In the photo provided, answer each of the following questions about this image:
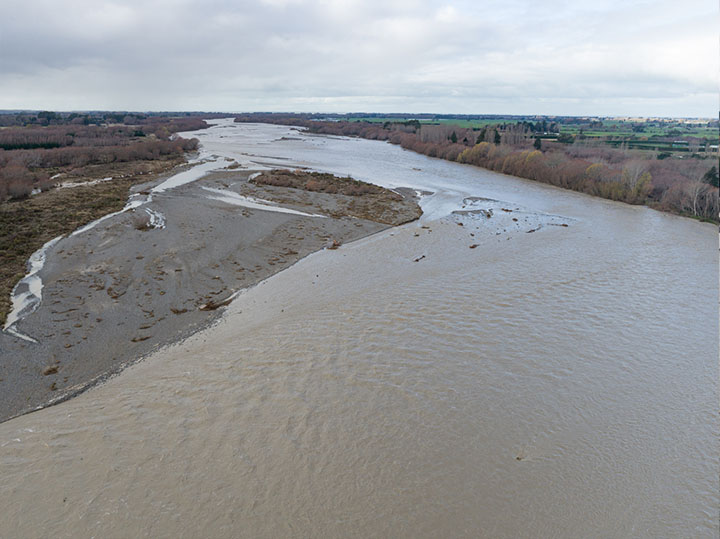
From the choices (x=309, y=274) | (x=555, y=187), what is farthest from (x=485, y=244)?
(x=555, y=187)

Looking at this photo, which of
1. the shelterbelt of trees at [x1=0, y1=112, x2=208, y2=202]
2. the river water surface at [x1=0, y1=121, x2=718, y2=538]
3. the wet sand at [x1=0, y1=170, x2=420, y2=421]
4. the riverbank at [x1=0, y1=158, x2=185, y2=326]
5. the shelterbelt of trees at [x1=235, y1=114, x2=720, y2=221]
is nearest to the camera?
the river water surface at [x1=0, y1=121, x2=718, y2=538]

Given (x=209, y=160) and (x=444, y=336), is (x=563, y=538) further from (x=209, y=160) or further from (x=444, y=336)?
(x=209, y=160)

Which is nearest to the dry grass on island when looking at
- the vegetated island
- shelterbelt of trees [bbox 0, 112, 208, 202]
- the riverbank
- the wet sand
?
the wet sand

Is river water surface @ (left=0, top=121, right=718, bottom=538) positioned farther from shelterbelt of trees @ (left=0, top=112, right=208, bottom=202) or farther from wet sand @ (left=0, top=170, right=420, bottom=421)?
shelterbelt of trees @ (left=0, top=112, right=208, bottom=202)

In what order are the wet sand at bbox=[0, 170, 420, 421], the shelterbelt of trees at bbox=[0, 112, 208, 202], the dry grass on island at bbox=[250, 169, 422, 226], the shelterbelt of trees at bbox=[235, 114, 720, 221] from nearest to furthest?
the wet sand at bbox=[0, 170, 420, 421], the dry grass on island at bbox=[250, 169, 422, 226], the shelterbelt of trees at bbox=[0, 112, 208, 202], the shelterbelt of trees at bbox=[235, 114, 720, 221]

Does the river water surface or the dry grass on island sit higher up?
the dry grass on island

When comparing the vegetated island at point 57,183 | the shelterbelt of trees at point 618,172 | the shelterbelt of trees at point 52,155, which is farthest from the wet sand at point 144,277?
the shelterbelt of trees at point 618,172
